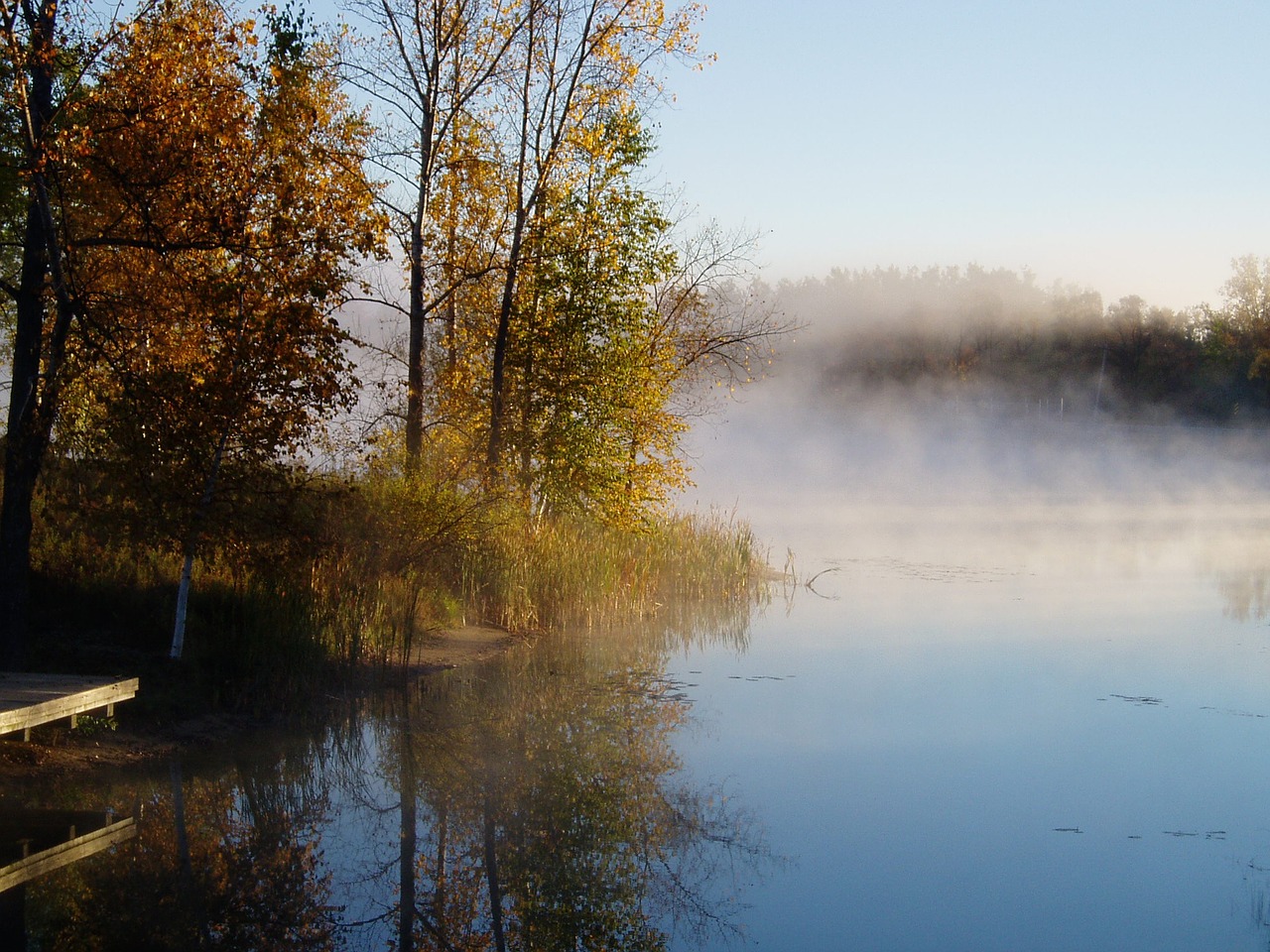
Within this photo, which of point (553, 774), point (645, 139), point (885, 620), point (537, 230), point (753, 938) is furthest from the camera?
point (645, 139)

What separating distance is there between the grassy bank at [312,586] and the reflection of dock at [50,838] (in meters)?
2.32

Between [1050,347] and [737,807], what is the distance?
6338 centimetres

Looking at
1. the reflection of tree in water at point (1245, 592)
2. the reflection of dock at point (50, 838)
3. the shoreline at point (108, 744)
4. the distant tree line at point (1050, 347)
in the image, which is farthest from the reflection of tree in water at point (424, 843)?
the distant tree line at point (1050, 347)

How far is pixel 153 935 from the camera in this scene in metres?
5.95

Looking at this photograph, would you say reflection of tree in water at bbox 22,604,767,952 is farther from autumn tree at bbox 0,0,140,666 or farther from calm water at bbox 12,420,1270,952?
autumn tree at bbox 0,0,140,666

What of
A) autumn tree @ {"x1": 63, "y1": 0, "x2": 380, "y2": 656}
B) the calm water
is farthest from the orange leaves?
the calm water

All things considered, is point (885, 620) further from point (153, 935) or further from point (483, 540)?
point (153, 935)

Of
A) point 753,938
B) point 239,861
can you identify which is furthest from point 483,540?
point 753,938

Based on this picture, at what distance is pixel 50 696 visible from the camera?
8.02m

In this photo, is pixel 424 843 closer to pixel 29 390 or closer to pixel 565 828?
pixel 565 828

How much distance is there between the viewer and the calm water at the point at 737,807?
652 cm

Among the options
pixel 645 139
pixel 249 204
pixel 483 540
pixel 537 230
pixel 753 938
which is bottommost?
pixel 753 938

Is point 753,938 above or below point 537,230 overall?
below

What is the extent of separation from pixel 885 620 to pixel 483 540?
19.2 ft
